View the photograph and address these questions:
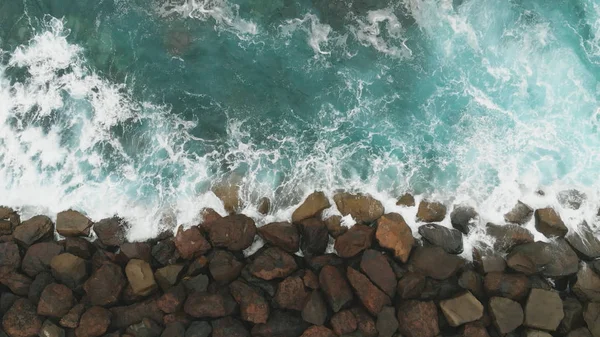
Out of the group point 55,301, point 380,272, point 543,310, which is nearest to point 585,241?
point 543,310

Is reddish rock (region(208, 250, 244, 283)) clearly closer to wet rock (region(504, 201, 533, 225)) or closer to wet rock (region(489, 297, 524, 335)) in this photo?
wet rock (region(489, 297, 524, 335))

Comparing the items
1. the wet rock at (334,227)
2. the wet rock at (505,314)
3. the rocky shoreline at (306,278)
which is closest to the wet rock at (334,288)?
the rocky shoreline at (306,278)

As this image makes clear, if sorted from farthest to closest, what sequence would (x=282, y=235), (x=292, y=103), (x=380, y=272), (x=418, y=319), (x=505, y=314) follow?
(x=292, y=103) → (x=282, y=235) → (x=380, y=272) → (x=505, y=314) → (x=418, y=319)

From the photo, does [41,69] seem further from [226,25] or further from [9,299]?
[9,299]

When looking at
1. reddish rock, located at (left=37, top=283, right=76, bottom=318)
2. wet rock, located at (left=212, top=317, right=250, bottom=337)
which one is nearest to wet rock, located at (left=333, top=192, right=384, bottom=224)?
wet rock, located at (left=212, top=317, right=250, bottom=337)

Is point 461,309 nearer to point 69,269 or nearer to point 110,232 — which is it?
point 110,232

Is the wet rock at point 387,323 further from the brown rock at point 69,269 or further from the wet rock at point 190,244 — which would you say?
the brown rock at point 69,269
